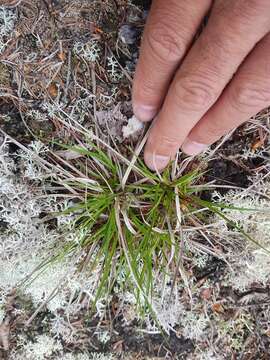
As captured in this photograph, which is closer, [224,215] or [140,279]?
[140,279]

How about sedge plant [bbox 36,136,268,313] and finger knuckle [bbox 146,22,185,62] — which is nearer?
finger knuckle [bbox 146,22,185,62]

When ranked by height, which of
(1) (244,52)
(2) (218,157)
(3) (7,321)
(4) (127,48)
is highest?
(1) (244,52)

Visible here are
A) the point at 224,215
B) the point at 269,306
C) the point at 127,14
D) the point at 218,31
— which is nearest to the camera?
the point at 218,31

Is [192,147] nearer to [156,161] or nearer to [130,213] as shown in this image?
[156,161]

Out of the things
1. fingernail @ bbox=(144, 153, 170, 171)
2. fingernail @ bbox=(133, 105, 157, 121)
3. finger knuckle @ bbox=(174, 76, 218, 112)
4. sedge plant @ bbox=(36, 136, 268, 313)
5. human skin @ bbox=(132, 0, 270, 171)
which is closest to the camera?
human skin @ bbox=(132, 0, 270, 171)

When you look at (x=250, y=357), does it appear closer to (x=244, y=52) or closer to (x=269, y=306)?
(x=269, y=306)

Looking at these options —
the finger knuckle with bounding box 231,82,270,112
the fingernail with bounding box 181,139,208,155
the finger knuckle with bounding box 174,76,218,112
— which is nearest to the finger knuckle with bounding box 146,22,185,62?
the finger knuckle with bounding box 174,76,218,112

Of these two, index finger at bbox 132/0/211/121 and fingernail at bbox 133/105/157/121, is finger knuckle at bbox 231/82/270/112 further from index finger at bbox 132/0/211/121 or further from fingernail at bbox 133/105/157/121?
fingernail at bbox 133/105/157/121

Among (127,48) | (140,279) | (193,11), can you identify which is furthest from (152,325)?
(193,11)
